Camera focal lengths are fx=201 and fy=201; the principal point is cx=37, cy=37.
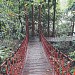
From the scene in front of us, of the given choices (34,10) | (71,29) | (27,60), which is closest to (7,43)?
(27,60)

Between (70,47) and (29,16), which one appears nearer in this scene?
(70,47)

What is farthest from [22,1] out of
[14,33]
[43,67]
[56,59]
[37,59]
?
[56,59]

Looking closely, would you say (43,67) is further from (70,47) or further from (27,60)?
(70,47)

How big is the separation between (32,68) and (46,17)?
6.84m

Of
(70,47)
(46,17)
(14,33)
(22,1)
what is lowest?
(70,47)

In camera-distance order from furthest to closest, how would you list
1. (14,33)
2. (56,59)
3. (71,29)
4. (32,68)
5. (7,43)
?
1. (71,29)
2. (14,33)
3. (7,43)
4. (32,68)
5. (56,59)

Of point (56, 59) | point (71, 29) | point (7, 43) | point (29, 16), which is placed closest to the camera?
point (56, 59)

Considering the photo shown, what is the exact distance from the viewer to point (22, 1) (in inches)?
402

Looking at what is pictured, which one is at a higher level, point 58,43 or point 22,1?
point 22,1

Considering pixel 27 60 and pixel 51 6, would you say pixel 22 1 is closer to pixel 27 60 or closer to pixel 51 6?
pixel 51 6

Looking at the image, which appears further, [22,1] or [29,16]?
[29,16]

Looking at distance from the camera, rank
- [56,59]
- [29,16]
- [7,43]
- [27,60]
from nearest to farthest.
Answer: [56,59], [27,60], [7,43], [29,16]

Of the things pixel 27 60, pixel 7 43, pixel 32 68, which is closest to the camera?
pixel 32 68

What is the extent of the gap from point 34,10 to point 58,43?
2417mm
